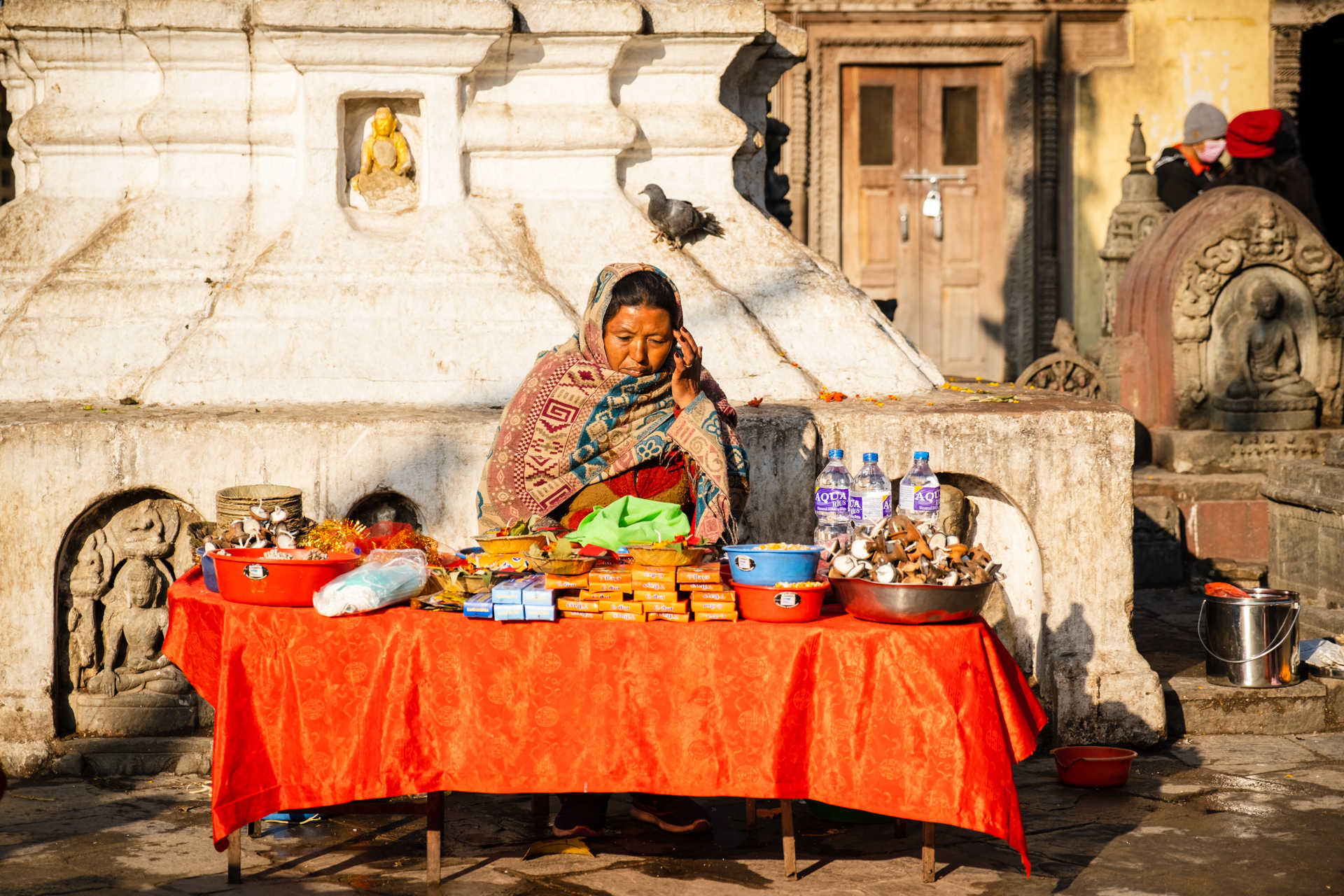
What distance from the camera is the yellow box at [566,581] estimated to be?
3605mm

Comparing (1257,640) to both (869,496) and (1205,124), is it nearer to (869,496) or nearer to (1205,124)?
(869,496)

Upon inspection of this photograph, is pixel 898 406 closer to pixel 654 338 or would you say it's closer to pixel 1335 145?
pixel 654 338

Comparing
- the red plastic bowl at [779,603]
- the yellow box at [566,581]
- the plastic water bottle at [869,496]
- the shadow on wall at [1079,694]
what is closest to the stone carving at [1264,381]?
the shadow on wall at [1079,694]

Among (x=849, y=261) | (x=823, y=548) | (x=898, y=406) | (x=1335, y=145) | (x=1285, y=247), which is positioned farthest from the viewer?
(x=1335, y=145)

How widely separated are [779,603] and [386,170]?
318cm

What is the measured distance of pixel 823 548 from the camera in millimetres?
3844

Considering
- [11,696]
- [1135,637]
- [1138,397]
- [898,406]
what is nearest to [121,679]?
[11,696]

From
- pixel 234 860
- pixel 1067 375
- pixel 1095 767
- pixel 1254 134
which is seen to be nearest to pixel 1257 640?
pixel 1095 767

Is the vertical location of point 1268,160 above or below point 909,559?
above

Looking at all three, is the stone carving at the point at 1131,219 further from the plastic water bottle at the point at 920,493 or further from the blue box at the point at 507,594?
the blue box at the point at 507,594

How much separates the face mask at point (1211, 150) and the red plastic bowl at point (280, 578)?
8.60 meters

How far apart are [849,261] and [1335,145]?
18.3ft

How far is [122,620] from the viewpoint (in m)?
4.86

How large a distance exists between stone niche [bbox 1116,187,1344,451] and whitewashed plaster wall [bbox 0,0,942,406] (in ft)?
11.1
